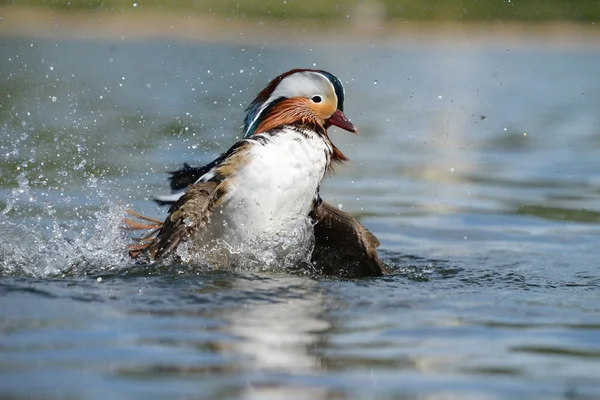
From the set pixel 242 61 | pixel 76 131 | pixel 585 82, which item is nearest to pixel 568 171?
pixel 76 131

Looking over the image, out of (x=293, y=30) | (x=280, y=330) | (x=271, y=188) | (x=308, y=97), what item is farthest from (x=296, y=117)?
(x=293, y=30)

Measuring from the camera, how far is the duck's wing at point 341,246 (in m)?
7.74

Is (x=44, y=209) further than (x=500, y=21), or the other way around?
(x=500, y=21)

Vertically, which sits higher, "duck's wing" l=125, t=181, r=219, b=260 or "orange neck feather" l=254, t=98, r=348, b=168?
"orange neck feather" l=254, t=98, r=348, b=168

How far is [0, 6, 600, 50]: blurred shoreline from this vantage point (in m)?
35.0

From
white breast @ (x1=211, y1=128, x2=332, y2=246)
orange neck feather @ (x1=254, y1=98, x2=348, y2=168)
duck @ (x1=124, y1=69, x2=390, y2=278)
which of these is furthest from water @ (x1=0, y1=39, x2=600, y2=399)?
orange neck feather @ (x1=254, y1=98, x2=348, y2=168)

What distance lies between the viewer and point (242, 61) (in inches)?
1185

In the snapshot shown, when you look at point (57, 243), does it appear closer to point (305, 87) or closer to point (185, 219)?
point (185, 219)

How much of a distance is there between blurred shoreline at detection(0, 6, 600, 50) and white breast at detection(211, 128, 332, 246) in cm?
2738

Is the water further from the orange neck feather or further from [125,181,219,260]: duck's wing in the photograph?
the orange neck feather

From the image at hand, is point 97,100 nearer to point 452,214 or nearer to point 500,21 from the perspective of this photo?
point 452,214

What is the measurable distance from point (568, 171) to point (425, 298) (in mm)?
7254

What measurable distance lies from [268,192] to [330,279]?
0.80 meters

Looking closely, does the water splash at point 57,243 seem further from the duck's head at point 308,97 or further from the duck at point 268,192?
the duck's head at point 308,97
